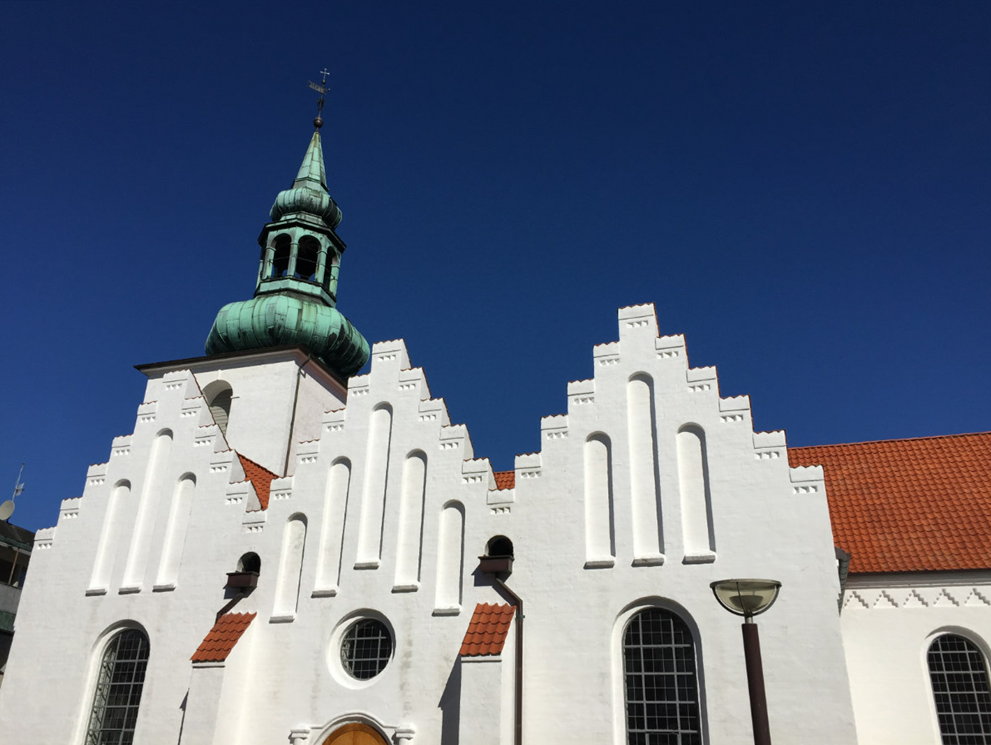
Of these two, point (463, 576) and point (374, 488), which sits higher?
point (374, 488)

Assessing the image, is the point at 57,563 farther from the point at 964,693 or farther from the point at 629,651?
the point at 964,693

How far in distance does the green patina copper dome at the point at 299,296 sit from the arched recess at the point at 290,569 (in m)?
11.2

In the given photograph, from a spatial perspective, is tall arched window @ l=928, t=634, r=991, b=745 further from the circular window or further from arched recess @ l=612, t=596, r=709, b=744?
the circular window

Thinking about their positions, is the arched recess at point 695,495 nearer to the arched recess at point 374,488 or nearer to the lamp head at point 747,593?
the lamp head at point 747,593

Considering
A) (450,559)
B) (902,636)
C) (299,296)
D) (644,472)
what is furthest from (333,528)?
(299,296)

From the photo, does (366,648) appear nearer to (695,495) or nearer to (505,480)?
(505,480)

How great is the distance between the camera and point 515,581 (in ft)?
62.4

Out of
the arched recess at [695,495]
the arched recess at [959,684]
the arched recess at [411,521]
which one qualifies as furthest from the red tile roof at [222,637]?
the arched recess at [959,684]

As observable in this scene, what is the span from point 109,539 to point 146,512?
133 cm

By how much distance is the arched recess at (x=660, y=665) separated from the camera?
16734 millimetres

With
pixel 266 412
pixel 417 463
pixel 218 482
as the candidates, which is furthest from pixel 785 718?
pixel 266 412

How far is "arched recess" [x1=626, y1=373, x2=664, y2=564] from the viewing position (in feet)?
60.3

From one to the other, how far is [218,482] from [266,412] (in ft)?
24.9

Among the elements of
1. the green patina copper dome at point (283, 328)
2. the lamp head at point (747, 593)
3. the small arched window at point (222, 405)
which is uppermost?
the green patina copper dome at point (283, 328)
